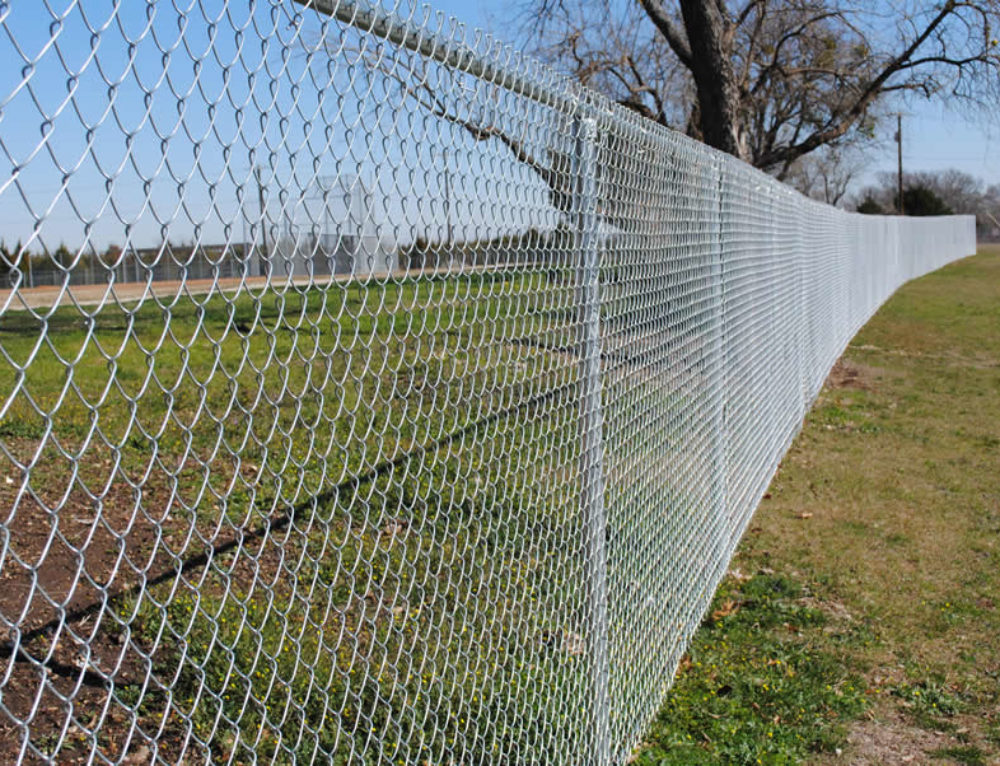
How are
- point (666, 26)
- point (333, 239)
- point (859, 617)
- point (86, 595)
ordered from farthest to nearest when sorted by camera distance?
point (666, 26) → point (859, 617) → point (86, 595) → point (333, 239)

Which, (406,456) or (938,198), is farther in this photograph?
(938,198)

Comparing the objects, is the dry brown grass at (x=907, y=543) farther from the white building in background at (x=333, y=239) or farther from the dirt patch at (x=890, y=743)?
the white building in background at (x=333, y=239)

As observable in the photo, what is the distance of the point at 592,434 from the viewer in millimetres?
3383

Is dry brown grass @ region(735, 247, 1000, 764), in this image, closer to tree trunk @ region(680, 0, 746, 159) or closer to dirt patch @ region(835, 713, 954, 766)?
dirt patch @ region(835, 713, 954, 766)

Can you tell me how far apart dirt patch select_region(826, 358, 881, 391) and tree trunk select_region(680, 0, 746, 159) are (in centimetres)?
367

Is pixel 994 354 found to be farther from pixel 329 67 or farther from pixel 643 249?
pixel 329 67

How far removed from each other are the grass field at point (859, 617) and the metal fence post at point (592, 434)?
0.52 metres

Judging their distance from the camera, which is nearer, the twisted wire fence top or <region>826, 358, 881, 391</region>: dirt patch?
the twisted wire fence top

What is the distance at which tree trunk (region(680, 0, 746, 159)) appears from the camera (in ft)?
49.6

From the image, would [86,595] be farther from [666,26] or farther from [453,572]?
[666,26]

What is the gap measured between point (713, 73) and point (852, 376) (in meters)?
5.40

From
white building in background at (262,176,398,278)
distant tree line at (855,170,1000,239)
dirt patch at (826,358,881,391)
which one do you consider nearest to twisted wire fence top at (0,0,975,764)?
white building in background at (262,176,398,278)

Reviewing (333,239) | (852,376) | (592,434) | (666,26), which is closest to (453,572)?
(592,434)

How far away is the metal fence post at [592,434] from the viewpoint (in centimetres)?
327
